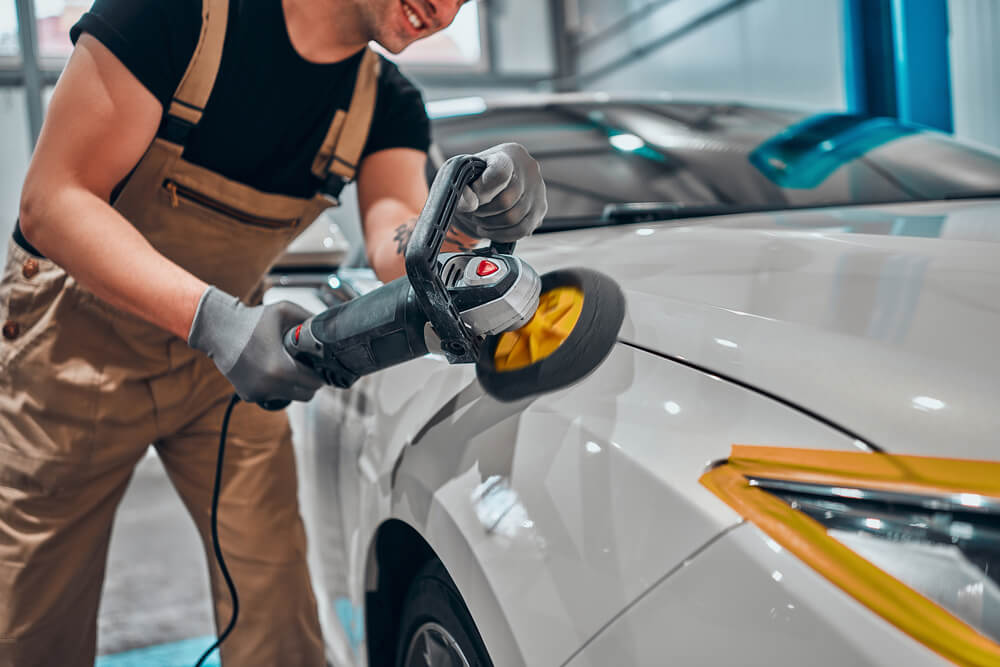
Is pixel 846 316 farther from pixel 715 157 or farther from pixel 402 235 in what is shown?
pixel 715 157

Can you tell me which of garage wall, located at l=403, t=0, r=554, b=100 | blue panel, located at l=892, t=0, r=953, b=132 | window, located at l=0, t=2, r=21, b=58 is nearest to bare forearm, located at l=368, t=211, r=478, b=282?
blue panel, located at l=892, t=0, r=953, b=132

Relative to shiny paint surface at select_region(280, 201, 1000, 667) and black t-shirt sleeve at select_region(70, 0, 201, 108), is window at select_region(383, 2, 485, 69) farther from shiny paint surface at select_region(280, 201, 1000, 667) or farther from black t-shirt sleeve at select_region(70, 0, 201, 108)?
shiny paint surface at select_region(280, 201, 1000, 667)

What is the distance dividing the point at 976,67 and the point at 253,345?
12.6ft

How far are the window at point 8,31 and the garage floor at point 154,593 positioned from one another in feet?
13.0

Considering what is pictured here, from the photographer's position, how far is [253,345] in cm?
98

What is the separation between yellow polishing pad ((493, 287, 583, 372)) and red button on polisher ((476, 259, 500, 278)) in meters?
0.07

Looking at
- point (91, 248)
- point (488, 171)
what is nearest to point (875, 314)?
point (488, 171)

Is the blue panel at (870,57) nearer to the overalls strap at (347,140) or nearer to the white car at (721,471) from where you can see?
the white car at (721,471)

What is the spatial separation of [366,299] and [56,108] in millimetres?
500

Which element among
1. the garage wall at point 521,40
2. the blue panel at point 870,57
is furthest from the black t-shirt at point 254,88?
the garage wall at point 521,40

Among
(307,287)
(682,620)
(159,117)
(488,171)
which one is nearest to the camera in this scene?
(682,620)

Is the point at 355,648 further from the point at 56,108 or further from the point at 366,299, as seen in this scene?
the point at 56,108

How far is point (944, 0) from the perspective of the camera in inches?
129

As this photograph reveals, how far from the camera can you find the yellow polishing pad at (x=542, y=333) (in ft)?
2.68
